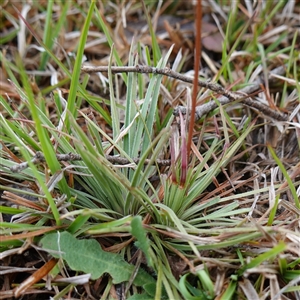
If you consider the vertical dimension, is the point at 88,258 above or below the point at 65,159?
below

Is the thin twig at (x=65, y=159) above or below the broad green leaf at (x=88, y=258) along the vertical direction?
above

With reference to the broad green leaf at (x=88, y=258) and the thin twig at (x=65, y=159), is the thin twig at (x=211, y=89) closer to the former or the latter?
the thin twig at (x=65, y=159)

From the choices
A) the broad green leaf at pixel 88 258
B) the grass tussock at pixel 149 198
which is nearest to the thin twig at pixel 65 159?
the grass tussock at pixel 149 198

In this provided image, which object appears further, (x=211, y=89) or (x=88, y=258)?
(x=211, y=89)

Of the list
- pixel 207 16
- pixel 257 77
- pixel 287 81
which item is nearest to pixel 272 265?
pixel 287 81

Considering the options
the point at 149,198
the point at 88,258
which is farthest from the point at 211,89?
the point at 88,258

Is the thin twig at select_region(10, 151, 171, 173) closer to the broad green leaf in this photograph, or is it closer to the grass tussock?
the grass tussock

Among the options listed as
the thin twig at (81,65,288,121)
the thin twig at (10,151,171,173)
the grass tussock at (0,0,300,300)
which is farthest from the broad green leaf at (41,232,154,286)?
the thin twig at (81,65,288,121)

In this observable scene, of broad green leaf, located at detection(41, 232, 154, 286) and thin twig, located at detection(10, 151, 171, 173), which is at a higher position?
thin twig, located at detection(10, 151, 171, 173)

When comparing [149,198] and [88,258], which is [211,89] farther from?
[88,258]

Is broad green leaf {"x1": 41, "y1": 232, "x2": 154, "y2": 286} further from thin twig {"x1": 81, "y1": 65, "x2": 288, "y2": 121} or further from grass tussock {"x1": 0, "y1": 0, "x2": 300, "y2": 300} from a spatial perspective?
thin twig {"x1": 81, "y1": 65, "x2": 288, "y2": 121}

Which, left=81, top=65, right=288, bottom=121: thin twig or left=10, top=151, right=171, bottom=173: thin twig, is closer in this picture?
left=10, top=151, right=171, bottom=173: thin twig

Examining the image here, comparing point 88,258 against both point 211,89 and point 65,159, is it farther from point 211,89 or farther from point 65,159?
point 211,89

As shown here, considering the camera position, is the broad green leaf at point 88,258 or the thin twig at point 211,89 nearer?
the broad green leaf at point 88,258
